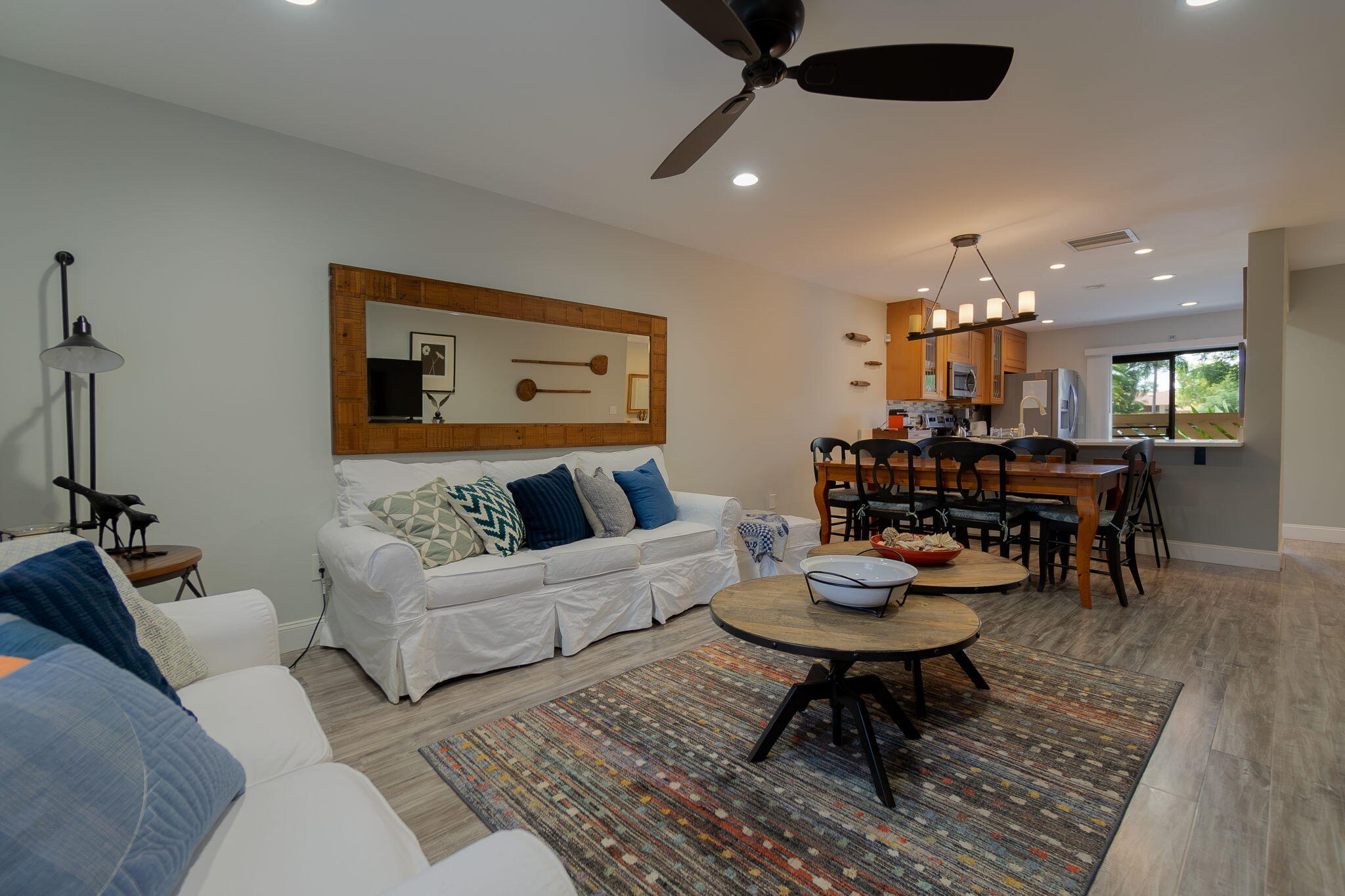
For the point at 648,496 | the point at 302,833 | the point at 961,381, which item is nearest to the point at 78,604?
the point at 302,833

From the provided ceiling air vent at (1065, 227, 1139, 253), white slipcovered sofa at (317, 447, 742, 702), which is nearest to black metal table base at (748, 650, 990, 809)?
white slipcovered sofa at (317, 447, 742, 702)

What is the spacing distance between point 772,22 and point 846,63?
0.28 metres

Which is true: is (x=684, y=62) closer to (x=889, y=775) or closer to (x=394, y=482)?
(x=394, y=482)

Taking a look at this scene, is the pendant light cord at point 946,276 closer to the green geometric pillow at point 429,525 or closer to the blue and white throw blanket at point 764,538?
the blue and white throw blanket at point 764,538

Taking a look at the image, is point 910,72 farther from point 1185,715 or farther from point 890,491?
point 890,491

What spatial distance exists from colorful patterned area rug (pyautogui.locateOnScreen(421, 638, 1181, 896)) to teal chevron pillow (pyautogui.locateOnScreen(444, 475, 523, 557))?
815 mm

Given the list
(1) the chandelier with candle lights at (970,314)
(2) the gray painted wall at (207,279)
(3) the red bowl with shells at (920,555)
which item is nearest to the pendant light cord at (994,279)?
(1) the chandelier with candle lights at (970,314)

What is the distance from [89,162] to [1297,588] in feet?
23.1

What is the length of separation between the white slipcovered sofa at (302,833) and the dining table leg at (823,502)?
151 inches

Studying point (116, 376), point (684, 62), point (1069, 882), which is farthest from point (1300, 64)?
point (116, 376)

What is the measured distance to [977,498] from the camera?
405 centimetres

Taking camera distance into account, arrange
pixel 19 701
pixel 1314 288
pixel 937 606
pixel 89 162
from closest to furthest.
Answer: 1. pixel 19 701
2. pixel 937 606
3. pixel 89 162
4. pixel 1314 288

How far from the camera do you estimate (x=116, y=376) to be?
2467mm

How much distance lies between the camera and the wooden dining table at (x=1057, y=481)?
3.52 m
